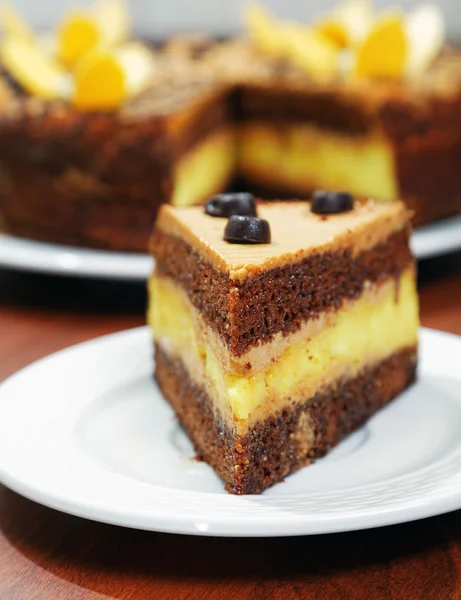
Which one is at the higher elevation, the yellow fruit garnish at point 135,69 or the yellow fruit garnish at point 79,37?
the yellow fruit garnish at point 79,37

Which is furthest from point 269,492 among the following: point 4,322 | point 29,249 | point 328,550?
point 29,249

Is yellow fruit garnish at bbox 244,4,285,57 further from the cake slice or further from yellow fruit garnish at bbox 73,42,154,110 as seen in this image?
the cake slice

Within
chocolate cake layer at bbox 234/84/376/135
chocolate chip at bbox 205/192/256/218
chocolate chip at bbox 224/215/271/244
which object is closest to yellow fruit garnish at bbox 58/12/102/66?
chocolate cake layer at bbox 234/84/376/135

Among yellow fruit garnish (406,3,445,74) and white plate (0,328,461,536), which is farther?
yellow fruit garnish (406,3,445,74)

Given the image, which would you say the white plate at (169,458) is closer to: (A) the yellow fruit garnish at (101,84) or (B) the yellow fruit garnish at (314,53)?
(A) the yellow fruit garnish at (101,84)

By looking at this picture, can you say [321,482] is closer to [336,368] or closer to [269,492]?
[269,492]

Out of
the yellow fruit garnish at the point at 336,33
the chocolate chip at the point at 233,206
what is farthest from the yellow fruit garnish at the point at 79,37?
the chocolate chip at the point at 233,206
